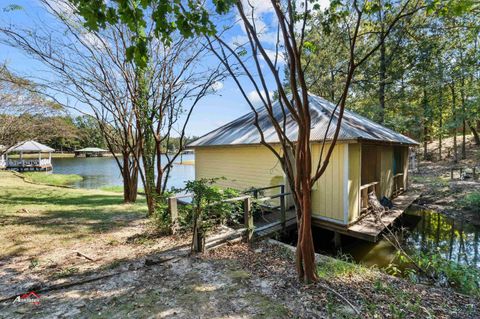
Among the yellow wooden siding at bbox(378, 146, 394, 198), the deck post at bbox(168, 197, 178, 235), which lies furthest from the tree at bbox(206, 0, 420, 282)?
the yellow wooden siding at bbox(378, 146, 394, 198)

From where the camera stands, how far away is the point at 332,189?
238 inches

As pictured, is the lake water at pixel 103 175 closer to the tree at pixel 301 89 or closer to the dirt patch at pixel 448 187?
the tree at pixel 301 89

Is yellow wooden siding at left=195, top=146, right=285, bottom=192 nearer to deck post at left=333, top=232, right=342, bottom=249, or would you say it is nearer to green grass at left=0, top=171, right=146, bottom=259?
deck post at left=333, top=232, right=342, bottom=249

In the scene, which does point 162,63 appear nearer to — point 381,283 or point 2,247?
point 2,247

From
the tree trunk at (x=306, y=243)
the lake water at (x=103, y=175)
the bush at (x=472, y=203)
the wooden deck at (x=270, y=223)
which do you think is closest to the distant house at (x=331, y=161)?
the wooden deck at (x=270, y=223)

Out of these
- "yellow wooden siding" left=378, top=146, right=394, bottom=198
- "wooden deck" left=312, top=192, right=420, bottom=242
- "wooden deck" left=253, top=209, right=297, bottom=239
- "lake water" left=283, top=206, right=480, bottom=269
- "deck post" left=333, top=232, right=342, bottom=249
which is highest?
"yellow wooden siding" left=378, top=146, right=394, bottom=198

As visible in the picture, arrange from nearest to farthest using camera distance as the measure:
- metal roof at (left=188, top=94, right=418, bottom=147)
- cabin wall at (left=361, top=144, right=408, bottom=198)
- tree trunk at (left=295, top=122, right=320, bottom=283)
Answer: tree trunk at (left=295, top=122, right=320, bottom=283), metal roof at (left=188, top=94, right=418, bottom=147), cabin wall at (left=361, top=144, right=408, bottom=198)

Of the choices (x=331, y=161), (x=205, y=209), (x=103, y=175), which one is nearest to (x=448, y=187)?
(x=331, y=161)

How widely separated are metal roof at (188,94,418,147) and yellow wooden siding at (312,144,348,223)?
1.50 feet

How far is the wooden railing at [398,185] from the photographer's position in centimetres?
920

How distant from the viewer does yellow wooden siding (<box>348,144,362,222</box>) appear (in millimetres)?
5834

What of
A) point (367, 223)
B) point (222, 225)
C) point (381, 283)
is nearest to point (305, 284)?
point (381, 283)

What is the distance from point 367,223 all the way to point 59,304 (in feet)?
20.5

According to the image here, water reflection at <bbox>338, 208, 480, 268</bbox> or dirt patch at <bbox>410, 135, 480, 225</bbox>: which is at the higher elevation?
dirt patch at <bbox>410, 135, 480, 225</bbox>
